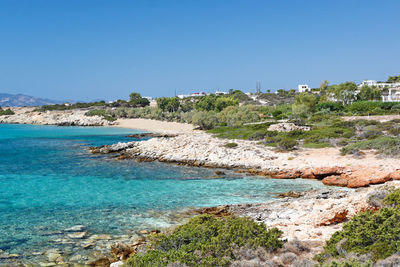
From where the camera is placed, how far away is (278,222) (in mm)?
12477

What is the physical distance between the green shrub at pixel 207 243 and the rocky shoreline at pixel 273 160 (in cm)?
1253

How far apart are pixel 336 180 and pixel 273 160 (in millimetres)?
7059

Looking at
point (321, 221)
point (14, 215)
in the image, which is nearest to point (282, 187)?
point (321, 221)

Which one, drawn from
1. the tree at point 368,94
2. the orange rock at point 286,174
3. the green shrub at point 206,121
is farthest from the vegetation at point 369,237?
the tree at point 368,94

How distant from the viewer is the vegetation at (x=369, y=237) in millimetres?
7266

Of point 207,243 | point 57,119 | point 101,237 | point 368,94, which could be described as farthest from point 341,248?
point 57,119

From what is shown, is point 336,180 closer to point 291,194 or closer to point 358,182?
point 358,182

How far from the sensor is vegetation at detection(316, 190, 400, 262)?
286 inches

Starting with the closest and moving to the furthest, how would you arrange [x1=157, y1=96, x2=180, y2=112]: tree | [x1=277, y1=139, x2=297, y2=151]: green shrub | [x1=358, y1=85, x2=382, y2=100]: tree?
[x1=277, y1=139, x2=297, y2=151]: green shrub
[x1=358, y1=85, x2=382, y2=100]: tree
[x1=157, y1=96, x2=180, y2=112]: tree

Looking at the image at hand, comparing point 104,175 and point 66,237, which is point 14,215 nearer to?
point 66,237

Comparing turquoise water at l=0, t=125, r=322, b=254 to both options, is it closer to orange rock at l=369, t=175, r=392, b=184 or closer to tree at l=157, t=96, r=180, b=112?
orange rock at l=369, t=175, r=392, b=184

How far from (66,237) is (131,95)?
398ft

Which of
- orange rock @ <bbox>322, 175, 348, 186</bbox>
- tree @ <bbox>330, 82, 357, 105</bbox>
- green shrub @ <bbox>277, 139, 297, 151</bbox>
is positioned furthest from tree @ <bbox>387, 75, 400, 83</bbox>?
orange rock @ <bbox>322, 175, 348, 186</bbox>

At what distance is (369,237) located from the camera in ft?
25.7
